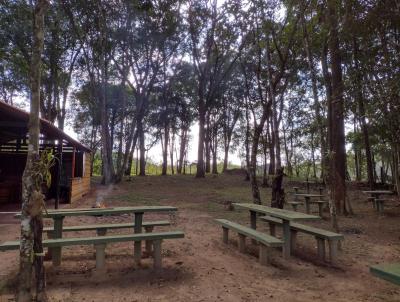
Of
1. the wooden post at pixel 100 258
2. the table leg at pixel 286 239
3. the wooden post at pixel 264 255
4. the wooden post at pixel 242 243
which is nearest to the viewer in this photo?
the wooden post at pixel 100 258

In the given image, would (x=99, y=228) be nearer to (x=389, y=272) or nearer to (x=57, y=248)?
(x=57, y=248)

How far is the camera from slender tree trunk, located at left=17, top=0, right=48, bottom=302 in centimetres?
284

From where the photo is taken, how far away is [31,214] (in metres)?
2.89

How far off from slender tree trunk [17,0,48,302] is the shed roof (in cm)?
395

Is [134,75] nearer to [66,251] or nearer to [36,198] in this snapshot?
[66,251]

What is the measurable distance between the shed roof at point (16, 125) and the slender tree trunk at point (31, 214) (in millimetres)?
3949

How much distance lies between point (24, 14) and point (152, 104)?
11.7 m

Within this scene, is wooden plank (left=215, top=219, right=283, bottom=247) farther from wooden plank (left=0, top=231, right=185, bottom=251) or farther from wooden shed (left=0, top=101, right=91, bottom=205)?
wooden shed (left=0, top=101, right=91, bottom=205)

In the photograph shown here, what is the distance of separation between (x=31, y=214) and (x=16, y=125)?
6.23 meters

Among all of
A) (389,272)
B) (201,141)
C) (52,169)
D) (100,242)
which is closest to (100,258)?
(100,242)

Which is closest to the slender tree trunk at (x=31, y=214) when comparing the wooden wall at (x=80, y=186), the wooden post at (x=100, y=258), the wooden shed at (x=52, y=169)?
the wooden post at (x=100, y=258)

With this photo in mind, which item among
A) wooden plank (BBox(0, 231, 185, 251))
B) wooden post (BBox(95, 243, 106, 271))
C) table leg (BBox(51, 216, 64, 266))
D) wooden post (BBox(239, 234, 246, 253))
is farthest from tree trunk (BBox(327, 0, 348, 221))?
table leg (BBox(51, 216, 64, 266))

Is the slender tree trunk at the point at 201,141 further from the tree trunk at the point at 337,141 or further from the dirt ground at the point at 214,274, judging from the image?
the dirt ground at the point at 214,274

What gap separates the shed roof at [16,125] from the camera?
7269 millimetres
